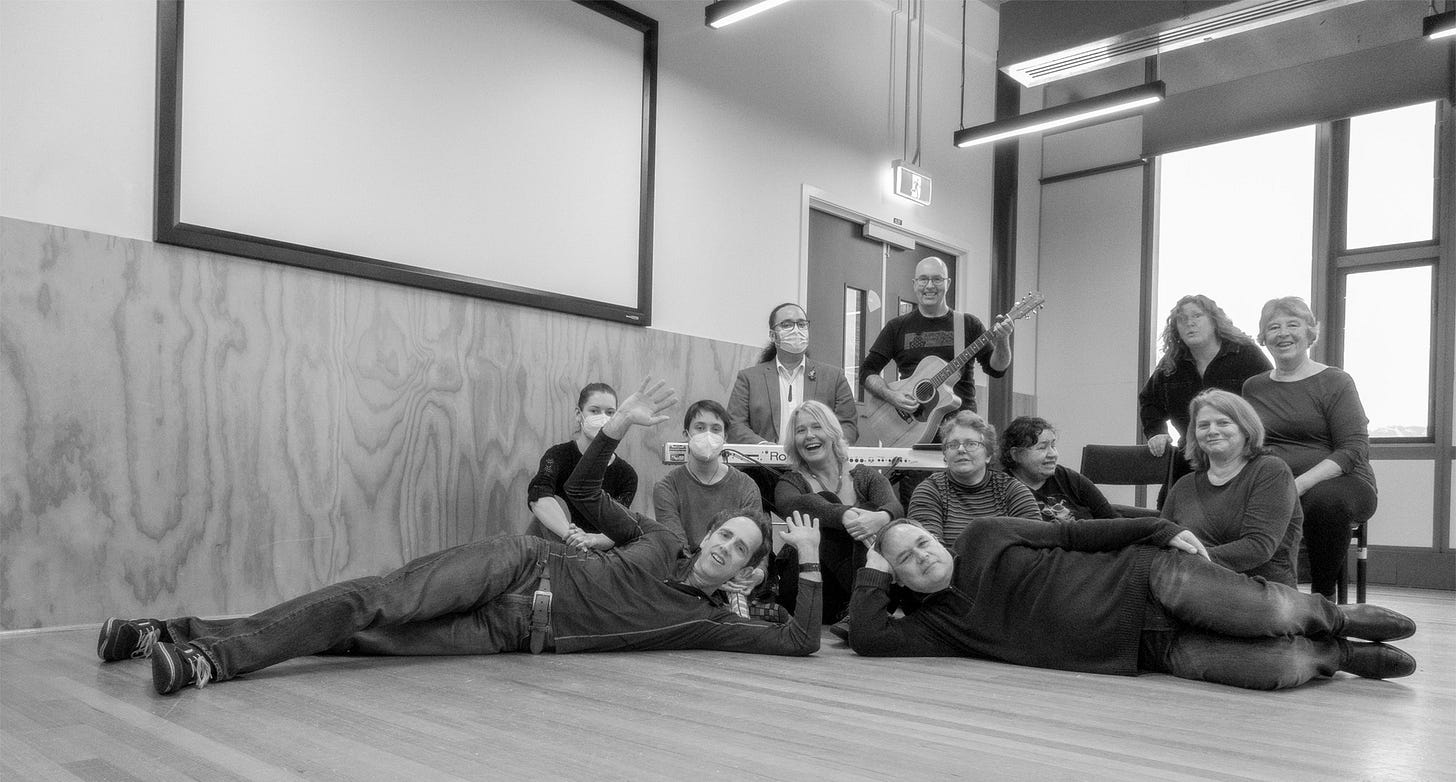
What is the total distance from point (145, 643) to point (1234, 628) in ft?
8.51

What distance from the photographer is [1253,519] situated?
2.67 metres

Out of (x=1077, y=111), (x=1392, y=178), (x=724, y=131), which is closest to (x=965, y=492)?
(x=724, y=131)

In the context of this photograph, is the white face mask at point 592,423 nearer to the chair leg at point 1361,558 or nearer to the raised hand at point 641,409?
the raised hand at point 641,409

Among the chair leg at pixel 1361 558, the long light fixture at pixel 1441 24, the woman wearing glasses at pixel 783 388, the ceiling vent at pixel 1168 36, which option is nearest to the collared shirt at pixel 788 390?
the woman wearing glasses at pixel 783 388

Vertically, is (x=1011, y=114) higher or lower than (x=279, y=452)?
higher

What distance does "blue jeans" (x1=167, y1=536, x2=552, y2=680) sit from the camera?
6.87ft

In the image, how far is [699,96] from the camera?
500cm

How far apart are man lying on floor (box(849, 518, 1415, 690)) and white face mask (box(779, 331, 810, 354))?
1473mm

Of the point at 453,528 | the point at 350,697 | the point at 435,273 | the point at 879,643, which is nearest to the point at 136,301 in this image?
the point at 435,273

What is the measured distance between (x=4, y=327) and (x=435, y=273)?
1423mm

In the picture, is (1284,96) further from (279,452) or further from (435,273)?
(279,452)

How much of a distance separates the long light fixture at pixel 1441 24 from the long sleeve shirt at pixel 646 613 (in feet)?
13.7

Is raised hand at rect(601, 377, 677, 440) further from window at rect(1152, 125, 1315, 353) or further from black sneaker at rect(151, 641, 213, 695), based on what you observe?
window at rect(1152, 125, 1315, 353)

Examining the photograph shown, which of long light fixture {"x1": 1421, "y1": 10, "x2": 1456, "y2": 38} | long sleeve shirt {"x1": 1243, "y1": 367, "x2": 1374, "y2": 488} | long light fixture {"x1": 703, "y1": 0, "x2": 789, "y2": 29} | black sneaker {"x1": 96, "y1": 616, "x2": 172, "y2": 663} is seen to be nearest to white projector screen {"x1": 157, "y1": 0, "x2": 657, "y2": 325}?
long light fixture {"x1": 703, "y1": 0, "x2": 789, "y2": 29}
